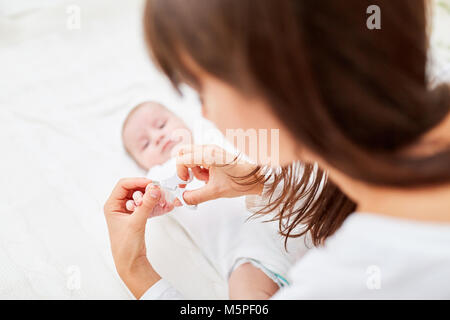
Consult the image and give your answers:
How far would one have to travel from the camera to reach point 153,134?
1.32 metres

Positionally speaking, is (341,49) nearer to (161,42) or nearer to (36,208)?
(161,42)

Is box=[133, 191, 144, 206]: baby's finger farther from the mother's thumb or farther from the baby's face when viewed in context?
the baby's face

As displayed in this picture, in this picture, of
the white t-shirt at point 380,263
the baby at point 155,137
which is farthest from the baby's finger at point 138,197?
the white t-shirt at point 380,263

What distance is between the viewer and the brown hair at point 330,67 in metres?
0.43

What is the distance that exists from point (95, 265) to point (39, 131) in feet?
1.62

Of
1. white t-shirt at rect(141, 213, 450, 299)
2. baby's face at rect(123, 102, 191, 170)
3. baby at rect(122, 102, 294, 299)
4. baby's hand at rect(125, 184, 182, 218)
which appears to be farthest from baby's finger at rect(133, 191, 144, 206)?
white t-shirt at rect(141, 213, 450, 299)

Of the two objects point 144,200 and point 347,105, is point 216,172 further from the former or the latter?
point 347,105

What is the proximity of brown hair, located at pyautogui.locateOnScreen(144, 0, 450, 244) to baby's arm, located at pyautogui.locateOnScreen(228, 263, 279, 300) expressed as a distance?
0.42 metres

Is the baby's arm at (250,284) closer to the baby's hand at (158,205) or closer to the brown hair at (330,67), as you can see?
the baby's hand at (158,205)

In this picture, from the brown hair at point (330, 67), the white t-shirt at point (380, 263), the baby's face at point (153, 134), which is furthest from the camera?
the baby's face at point (153, 134)

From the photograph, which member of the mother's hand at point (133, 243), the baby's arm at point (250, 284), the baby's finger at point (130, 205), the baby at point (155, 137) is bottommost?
the baby's arm at point (250, 284)

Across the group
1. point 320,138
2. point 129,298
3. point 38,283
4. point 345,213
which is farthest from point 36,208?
point 320,138

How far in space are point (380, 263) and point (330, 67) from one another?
0.29 meters

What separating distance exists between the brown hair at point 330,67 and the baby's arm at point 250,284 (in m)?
0.42
